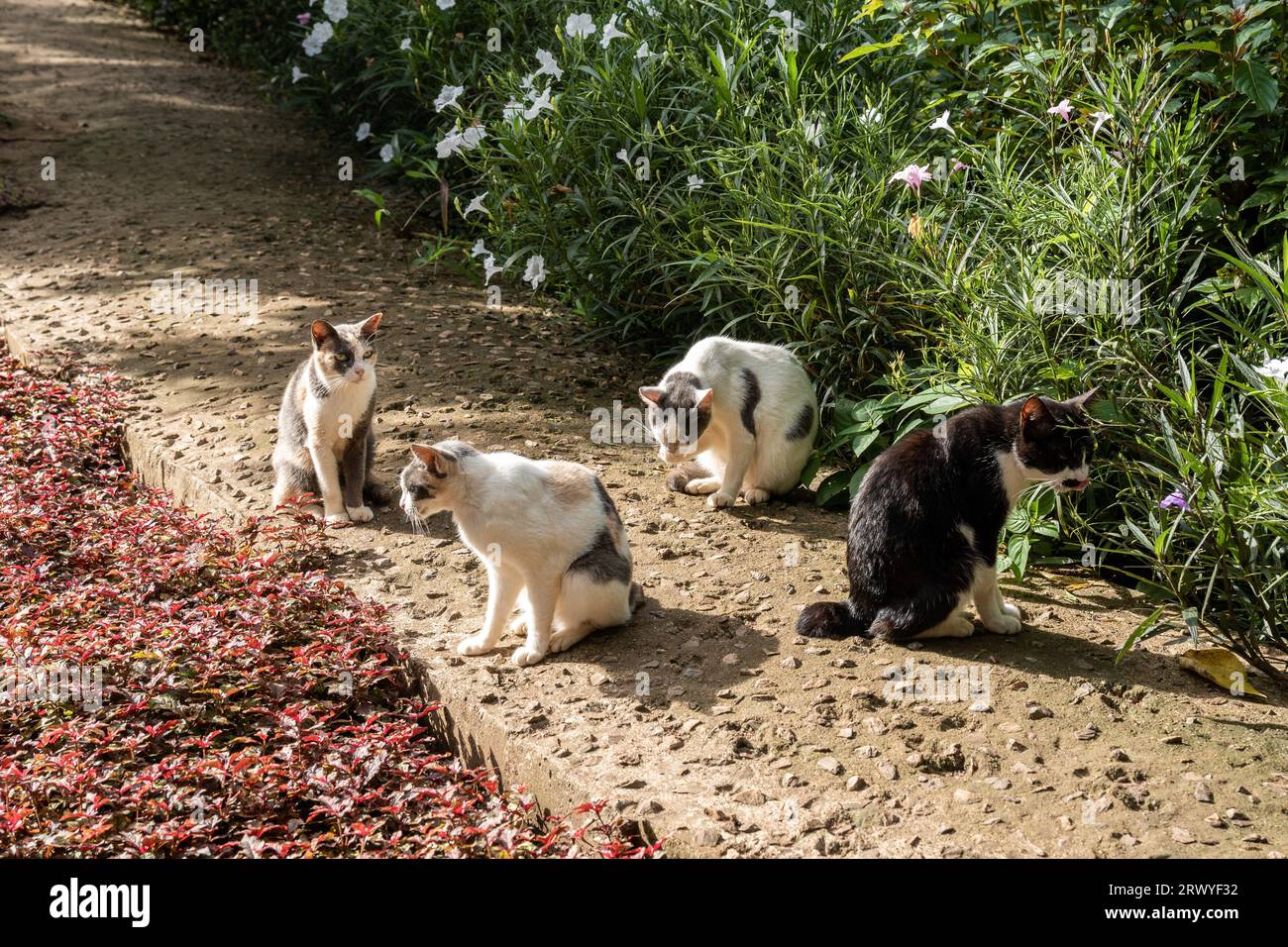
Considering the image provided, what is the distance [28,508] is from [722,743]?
12.3ft

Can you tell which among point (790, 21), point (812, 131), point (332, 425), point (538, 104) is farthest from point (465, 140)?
point (332, 425)

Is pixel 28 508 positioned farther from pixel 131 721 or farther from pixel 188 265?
pixel 188 265

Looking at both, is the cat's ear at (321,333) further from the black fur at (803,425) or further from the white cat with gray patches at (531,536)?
the black fur at (803,425)

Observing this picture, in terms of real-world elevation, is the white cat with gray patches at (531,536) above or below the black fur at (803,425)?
below

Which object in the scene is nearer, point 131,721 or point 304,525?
point 131,721

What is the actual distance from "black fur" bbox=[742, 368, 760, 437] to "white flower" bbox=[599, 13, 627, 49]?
256 centimetres

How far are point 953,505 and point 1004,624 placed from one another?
55cm

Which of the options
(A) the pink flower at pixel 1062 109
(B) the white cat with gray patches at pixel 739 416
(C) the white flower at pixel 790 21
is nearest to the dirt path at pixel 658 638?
(B) the white cat with gray patches at pixel 739 416

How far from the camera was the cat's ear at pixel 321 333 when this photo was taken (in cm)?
557

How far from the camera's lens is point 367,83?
10570 mm

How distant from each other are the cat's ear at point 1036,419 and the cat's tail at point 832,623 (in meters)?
0.97

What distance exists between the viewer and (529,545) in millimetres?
4516
